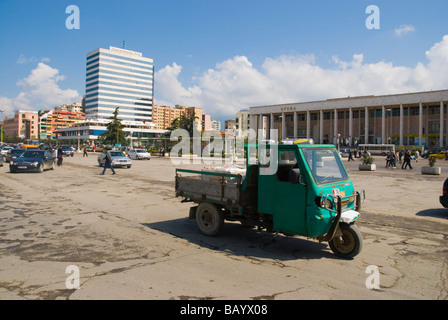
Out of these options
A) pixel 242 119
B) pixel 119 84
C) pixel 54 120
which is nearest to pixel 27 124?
pixel 54 120

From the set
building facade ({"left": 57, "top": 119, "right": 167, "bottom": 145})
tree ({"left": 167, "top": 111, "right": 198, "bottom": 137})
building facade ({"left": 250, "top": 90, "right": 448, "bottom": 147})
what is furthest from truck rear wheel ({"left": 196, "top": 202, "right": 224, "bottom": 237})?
building facade ({"left": 57, "top": 119, "right": 167, "bottom": 145})

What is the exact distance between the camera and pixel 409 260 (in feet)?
18.8

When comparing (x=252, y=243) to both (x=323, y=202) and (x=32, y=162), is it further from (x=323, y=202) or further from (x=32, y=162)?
(x=32, y=162)

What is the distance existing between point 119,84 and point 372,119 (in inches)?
4882

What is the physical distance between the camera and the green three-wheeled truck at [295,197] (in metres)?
5.44

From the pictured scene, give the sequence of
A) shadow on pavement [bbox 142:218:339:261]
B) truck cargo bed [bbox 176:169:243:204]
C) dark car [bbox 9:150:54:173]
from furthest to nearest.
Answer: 1. dark car [bbox 9:150:54:173]
2. truck cargo bed [bbox 176:169:243:204]
3. shadow on pavement [bbox 142:218:339:261]

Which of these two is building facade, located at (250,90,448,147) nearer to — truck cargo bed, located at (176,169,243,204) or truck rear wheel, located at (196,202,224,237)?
truck cargo bed, located at (176,169,243,204)

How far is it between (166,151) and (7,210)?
46.8m

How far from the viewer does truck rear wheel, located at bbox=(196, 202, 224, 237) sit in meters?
6.96

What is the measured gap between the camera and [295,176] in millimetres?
5672

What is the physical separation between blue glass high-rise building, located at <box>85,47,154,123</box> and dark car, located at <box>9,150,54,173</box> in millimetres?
131354
